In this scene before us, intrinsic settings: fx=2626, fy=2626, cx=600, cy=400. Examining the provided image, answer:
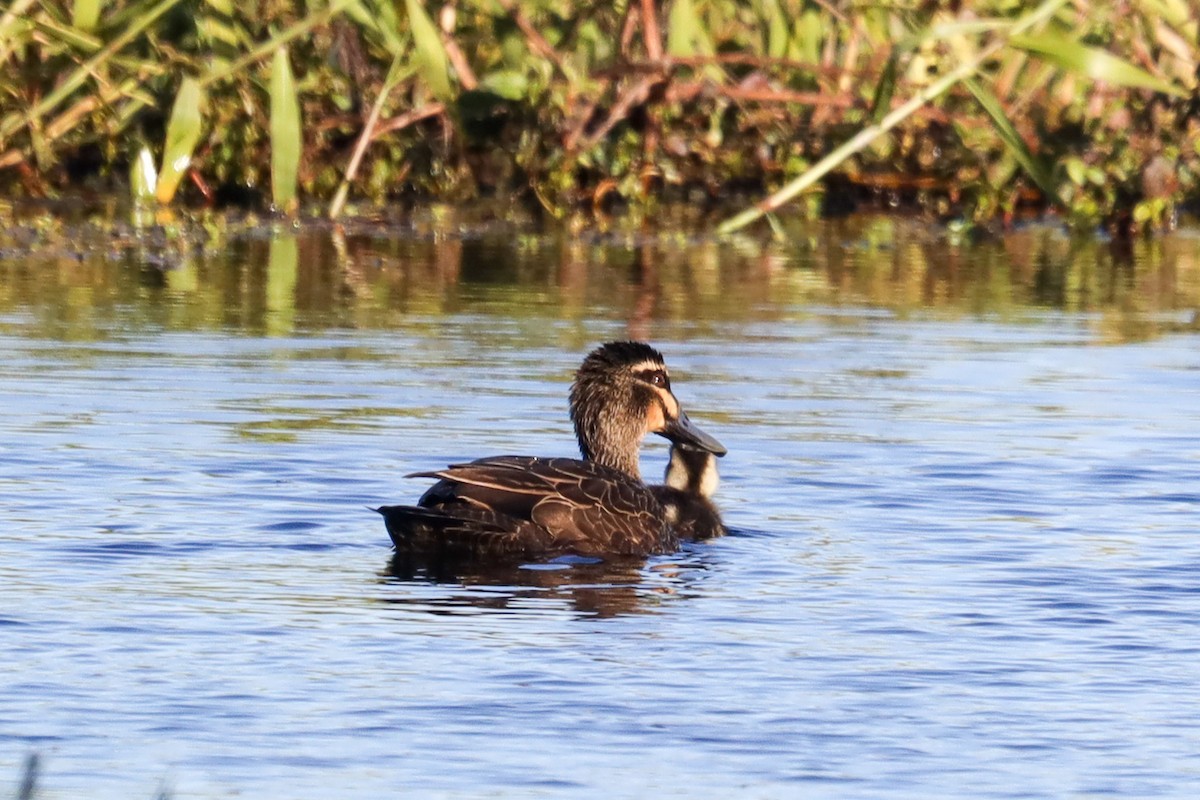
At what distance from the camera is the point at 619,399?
10094mm

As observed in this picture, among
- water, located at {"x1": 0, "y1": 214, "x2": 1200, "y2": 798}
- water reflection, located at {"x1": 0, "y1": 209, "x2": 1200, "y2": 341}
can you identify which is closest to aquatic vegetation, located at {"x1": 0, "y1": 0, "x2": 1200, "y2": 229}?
water reflection, located at {"x1": 0, "y1": 209, "x2": 1200, "y2": 341}

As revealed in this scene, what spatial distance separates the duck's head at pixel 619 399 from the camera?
33.0 ft

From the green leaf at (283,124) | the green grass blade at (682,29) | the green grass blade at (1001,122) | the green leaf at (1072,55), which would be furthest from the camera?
the green grass blade at (682,29)

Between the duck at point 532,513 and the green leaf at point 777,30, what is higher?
the green leaf at point 777,30

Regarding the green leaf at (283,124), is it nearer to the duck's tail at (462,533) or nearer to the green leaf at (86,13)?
the green leaf at (86,13)

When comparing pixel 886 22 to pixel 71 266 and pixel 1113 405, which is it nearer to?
pixel 71 266

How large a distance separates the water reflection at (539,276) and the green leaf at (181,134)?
49 cm

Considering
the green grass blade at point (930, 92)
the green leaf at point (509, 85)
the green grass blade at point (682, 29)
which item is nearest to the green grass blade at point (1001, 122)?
the green grass blade at point (930, 92)

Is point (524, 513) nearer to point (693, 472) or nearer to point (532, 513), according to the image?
point (532, 513)

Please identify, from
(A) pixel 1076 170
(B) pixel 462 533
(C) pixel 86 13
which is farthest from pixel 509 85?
(B) pixel 462 533

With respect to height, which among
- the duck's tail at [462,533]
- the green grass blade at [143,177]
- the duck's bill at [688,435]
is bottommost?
the duck's tail at [462,533]

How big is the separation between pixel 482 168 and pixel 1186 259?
19.0 ft

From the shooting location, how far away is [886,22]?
21.5m

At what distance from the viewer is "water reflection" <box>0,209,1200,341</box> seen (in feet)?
48.9
